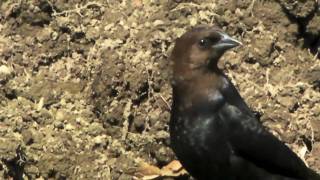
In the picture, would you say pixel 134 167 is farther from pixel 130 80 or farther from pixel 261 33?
pixel 261 33

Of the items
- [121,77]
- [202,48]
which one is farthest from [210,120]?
[121,77]

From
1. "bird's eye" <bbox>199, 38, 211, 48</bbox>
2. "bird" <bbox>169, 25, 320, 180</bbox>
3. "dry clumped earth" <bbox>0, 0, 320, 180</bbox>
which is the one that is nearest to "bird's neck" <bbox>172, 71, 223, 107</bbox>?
"bird" <bbox>169, 25, 320, 180</bbox>

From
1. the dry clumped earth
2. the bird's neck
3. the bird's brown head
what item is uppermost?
the bird's brown head

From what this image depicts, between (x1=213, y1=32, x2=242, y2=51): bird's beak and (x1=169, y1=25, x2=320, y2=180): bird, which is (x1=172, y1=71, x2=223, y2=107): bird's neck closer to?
(x1=169, y1=25, x2=320, y2=180): bird

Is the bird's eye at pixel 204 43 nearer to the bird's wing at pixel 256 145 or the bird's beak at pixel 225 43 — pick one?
the bird's beak at pixel 225 43

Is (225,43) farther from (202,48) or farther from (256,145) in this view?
(256,145)

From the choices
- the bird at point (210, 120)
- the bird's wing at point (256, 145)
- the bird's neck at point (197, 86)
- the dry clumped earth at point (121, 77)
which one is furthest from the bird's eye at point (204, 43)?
the dry clumped earth at point (121, 77)
